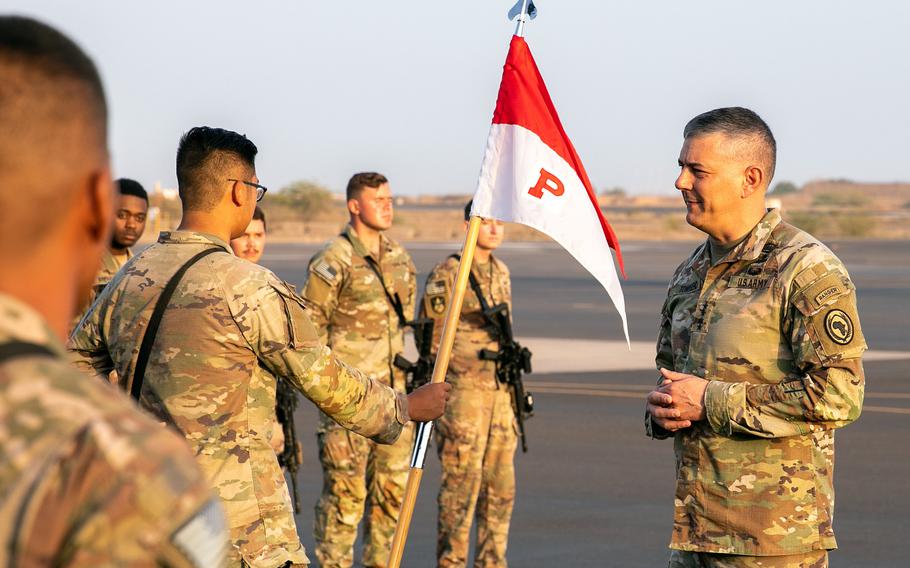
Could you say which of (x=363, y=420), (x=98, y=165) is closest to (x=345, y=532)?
(x=363, y=420)

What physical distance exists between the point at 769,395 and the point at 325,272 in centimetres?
426

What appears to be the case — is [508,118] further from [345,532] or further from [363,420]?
[345,532]

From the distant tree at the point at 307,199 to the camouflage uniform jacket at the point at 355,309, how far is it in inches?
3236

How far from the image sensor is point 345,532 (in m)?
7.53

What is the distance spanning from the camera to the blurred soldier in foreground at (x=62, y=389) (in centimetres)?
141

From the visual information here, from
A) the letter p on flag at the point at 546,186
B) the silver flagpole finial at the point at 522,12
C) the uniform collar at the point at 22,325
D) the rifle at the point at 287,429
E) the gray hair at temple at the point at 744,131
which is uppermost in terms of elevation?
the silver flagpole finial at the point at 522,12

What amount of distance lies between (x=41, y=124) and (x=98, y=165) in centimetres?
9

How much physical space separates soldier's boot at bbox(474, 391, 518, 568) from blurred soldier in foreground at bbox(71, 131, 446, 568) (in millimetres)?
3522

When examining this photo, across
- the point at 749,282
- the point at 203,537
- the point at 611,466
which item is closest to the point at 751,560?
the point at 749,282

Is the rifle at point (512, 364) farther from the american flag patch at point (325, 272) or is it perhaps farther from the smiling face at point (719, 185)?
the smiling face at point (719, 185)

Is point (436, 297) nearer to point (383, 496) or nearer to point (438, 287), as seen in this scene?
point (438, 287)

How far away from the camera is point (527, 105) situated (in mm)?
5145

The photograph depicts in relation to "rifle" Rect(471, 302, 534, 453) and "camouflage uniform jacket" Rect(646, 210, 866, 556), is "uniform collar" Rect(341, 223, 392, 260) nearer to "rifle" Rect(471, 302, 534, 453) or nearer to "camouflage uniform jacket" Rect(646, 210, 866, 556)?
"rifle" Rect(471, 302, 534, 453)

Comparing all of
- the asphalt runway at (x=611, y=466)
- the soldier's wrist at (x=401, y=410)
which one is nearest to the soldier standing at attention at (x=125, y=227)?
the asphalt runway at (x=611, y=466)
